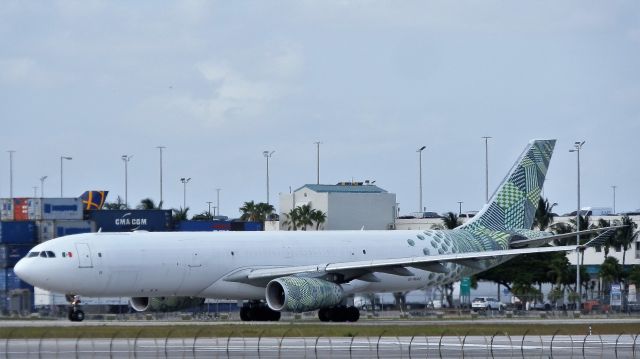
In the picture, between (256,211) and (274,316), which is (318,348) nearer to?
(274,316)

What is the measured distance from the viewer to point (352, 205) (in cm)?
13950

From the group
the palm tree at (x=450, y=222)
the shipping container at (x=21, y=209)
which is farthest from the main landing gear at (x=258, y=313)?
the palm tree at (x=450, y=222)

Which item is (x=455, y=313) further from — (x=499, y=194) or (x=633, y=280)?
(x=633, y=280)

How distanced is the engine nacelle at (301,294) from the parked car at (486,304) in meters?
45.0

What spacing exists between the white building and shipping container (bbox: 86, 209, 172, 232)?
25.3m

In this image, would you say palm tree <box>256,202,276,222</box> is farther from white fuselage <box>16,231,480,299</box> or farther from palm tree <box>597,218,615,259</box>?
white fuselage <box>16,231,480,299</box>

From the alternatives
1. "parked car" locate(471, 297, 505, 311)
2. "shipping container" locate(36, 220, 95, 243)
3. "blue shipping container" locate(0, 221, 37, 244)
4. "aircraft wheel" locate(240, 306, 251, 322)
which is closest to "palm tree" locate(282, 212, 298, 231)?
"parked car" locate(471, 297, 505, 311)

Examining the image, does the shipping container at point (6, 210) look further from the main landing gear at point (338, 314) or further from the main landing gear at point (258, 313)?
the main landing gear at point (338, 314)

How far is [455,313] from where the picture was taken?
91.6 metres

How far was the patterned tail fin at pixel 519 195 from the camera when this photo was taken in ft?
263

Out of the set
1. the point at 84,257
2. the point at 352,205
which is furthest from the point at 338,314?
the point at 352,205

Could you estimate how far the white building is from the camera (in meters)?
138

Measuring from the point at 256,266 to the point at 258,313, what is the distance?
9.64 ft

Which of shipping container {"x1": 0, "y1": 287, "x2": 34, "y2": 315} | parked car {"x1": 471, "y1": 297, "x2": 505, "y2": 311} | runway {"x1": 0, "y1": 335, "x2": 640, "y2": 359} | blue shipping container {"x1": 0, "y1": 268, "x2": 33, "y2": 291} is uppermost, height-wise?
blue shipping container {"x1": 0, "y1": 268, "x2": 33, "y2": 291}
